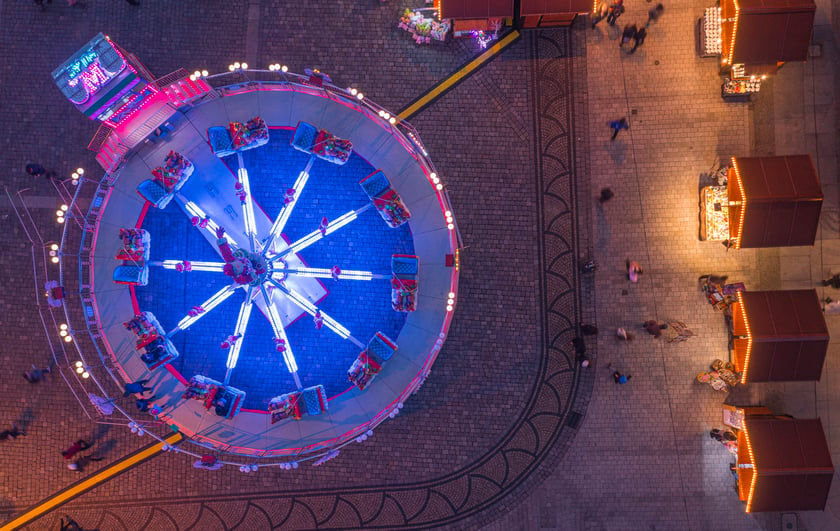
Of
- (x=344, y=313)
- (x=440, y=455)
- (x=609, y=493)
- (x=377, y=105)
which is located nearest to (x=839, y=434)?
(x=609, y=493)

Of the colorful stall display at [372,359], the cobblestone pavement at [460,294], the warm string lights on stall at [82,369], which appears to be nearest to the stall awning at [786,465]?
the cobblestone pavement at [460,294]

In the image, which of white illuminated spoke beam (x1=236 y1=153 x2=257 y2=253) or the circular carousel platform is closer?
white illuminated spoke beam (x1=236 y1=153 x2=257 y2=253)

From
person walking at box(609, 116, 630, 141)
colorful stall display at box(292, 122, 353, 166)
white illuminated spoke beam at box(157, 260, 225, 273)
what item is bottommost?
white illuminated spoke beam at box(157, 260, 225, 273)

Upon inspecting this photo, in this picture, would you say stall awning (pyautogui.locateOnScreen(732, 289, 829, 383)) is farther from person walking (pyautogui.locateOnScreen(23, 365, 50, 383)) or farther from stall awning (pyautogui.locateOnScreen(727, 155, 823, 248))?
person walking (pyautogui.locateOnScreen(23, 365, 50, 383))

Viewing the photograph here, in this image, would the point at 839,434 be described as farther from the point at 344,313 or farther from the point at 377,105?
the point at 377,105

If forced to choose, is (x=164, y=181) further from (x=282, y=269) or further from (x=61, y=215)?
(x=282, y=269)

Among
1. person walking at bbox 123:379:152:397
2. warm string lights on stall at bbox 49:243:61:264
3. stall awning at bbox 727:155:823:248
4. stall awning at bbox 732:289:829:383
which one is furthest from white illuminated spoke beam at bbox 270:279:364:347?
stall awning at bbox 727:155:823:248
